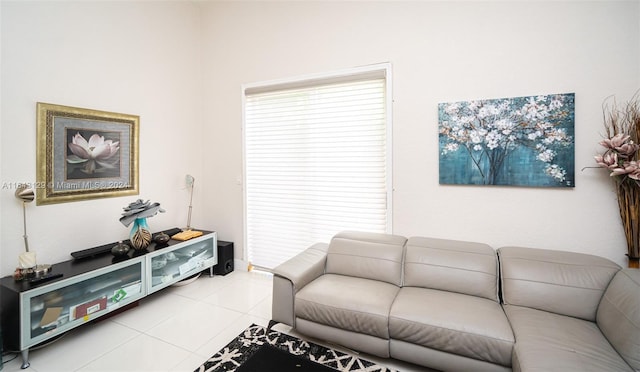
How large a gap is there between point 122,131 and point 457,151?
350 cm

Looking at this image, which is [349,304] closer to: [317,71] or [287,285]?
[287,285]

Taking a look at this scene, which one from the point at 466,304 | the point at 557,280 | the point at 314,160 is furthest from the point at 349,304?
the point at 314,160

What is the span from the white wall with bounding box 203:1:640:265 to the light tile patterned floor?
1.53 metres

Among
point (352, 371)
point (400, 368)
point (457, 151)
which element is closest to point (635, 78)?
point (457, 151)

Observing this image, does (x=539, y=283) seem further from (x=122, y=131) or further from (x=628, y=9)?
(x=122, y=131)

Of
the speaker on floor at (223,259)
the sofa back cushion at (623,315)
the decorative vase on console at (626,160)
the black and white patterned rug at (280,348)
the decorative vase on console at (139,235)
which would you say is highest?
the decorative vase on console at (626,160)

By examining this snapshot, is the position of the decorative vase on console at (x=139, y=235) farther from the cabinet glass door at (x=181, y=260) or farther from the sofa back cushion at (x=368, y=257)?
the sofa back cushion at (x=368, y=257)

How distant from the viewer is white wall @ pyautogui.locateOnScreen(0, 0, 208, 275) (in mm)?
2309

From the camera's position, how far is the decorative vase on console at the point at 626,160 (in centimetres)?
202

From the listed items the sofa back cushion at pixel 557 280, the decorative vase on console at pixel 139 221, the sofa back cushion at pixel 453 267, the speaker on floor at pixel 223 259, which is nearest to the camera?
the sofa back cushion at pixel 557 280

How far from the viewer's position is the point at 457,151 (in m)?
2.61

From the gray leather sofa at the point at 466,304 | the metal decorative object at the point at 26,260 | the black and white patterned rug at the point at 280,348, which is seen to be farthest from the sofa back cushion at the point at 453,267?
the metal decorative object at the point at 26,260

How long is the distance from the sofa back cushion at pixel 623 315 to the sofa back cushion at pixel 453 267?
0.60 metres

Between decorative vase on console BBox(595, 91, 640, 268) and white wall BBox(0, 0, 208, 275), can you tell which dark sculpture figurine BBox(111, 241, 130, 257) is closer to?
white wall BBox(0, 0, 208, 275)
